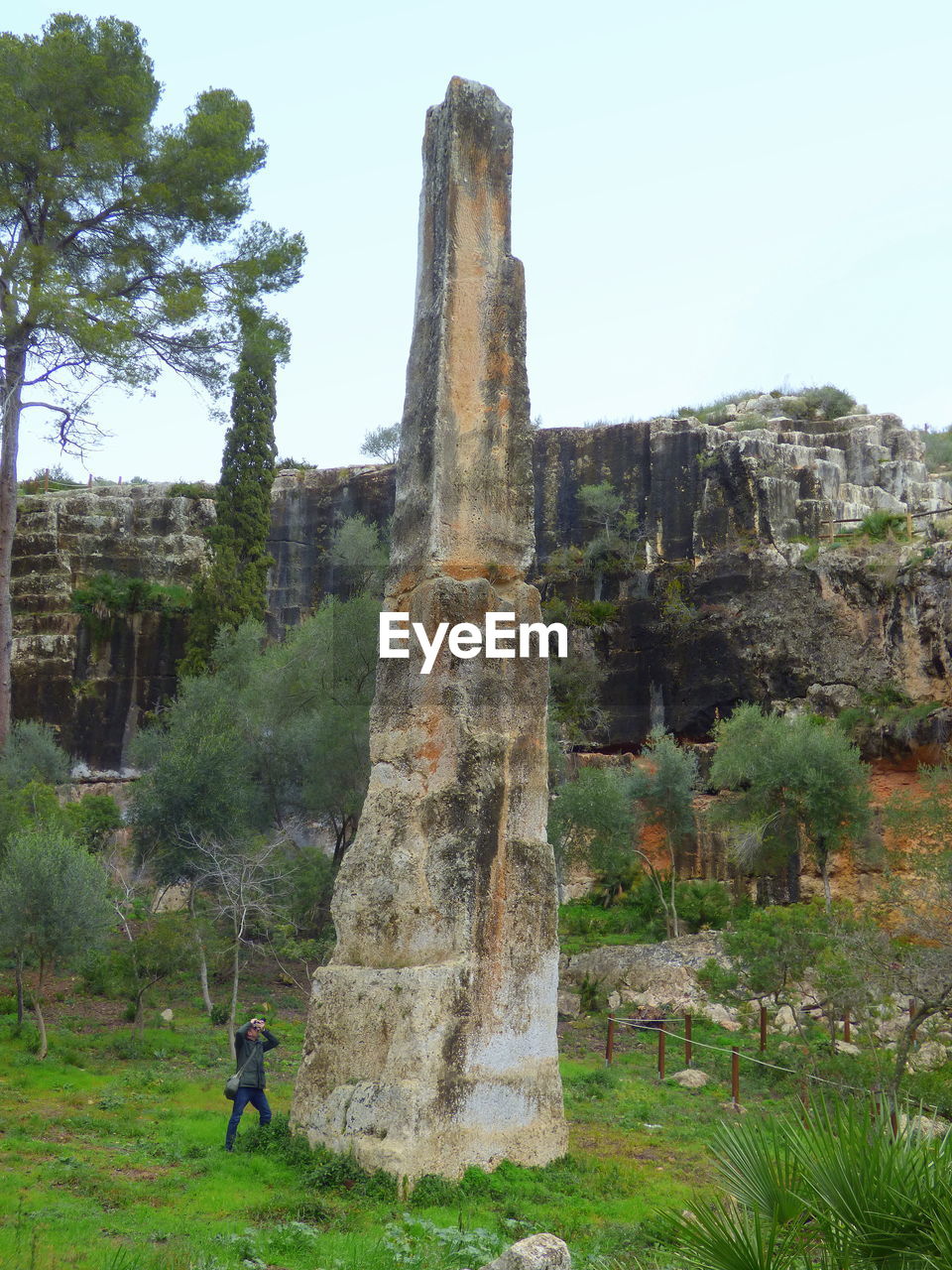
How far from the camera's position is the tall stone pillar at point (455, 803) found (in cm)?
913

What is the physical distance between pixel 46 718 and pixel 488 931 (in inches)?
947

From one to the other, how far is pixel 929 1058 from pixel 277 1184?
29.0 ft

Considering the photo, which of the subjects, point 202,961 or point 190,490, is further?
point 190,490

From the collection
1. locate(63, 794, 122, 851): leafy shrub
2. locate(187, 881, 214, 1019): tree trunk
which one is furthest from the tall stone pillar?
locate(63, 794, 122, 851): leafy shrub

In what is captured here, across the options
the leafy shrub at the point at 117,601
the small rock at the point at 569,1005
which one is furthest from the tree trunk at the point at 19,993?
the leafy shrub at the point at 117,601

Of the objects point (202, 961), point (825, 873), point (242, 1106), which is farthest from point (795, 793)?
point (242, 1106)

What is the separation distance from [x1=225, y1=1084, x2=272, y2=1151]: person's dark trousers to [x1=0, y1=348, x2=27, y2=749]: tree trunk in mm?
13597

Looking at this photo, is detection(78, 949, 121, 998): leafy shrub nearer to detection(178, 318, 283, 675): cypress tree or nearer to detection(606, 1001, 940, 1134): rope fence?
detection(606, 1001, 940, 1134): rope fence

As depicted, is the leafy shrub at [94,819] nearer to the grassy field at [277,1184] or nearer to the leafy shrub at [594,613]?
the grassy field at [277,1184]

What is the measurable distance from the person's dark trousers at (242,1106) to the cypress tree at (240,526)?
798 inches

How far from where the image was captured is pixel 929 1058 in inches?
580

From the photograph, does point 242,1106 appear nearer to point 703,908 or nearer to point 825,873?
point 825,873

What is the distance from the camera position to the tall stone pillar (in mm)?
9133

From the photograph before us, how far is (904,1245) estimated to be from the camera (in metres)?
4.47
